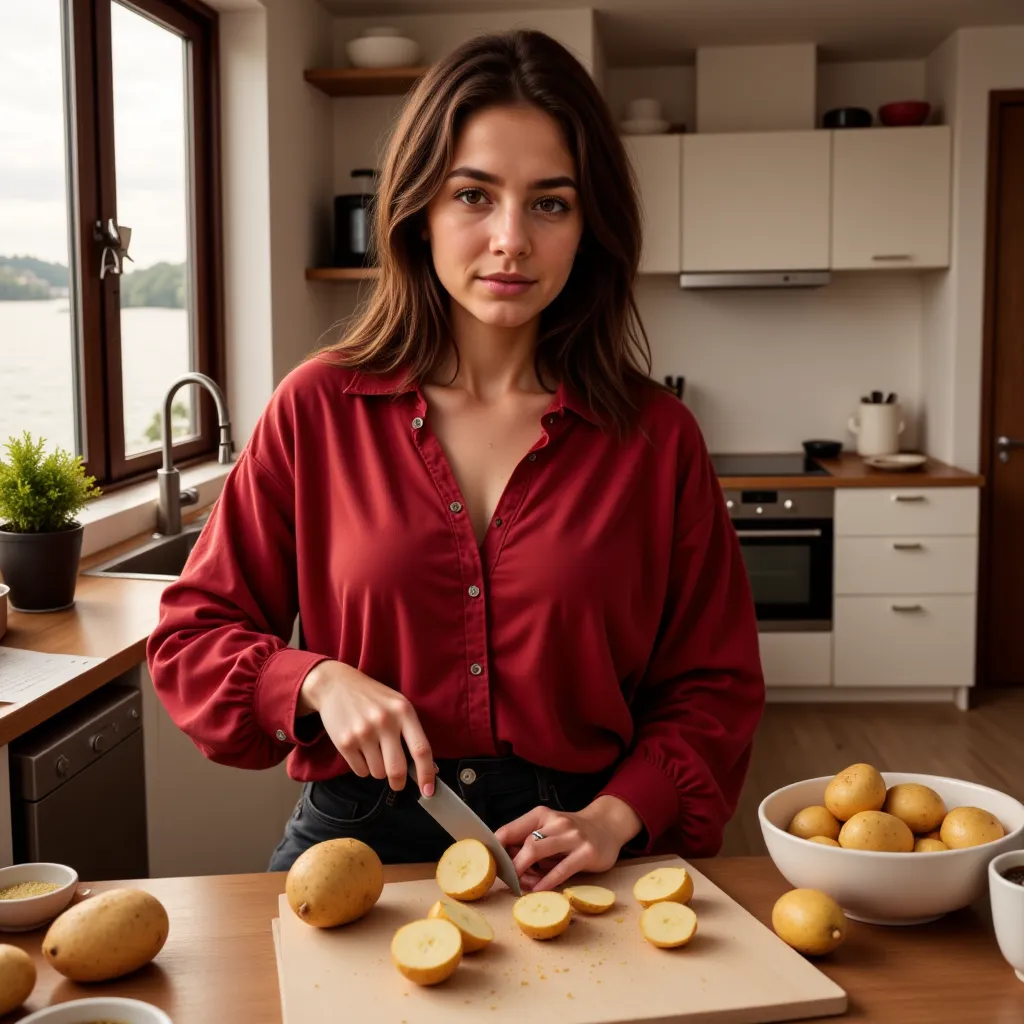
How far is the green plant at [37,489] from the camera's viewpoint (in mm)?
2250

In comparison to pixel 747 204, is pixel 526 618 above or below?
below

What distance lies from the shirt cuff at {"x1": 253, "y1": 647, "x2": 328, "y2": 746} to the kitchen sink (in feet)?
4.59

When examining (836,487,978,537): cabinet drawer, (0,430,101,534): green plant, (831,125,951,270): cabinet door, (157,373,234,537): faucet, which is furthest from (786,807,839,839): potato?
(831,125,951,270): cabinet door

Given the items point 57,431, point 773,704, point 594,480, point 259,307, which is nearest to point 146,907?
point 594,480

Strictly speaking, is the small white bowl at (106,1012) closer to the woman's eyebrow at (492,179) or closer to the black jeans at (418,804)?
the black jeans at (418,804)

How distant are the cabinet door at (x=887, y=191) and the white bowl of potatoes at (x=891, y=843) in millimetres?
3934

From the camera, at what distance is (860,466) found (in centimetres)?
486

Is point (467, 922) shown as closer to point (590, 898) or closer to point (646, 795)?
point (590, 898)

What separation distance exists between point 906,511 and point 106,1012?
13.5 ft

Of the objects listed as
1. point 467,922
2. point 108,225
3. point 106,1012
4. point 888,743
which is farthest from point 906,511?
point 106,1012

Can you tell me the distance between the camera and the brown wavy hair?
4.38ft

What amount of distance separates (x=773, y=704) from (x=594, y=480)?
12.2 ft

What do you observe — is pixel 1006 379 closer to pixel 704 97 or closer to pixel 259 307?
pixel 704 97

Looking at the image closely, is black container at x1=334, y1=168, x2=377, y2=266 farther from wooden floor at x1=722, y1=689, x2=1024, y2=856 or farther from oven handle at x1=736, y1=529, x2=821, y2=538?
wooden floor at x1=722, y1=689, x2=1024, y2=856
